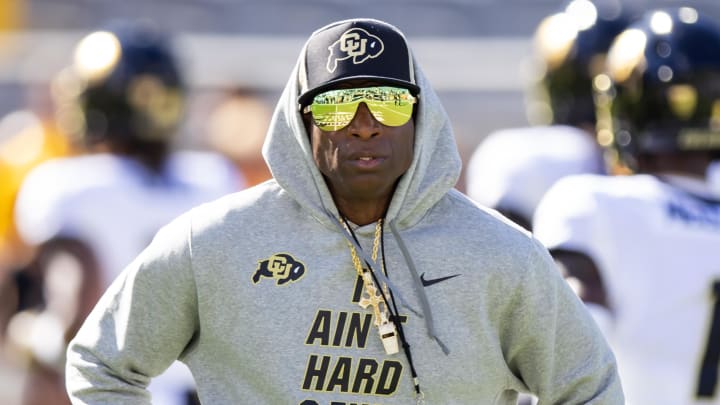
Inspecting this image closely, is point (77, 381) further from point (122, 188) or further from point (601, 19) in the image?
point (601, 19)

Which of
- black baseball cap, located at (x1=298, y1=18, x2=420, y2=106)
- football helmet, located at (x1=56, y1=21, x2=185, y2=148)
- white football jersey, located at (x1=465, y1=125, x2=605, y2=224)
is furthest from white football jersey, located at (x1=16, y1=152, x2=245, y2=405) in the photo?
black baseball cap, located at (x1=298, y1=18, x2=420, y2=106)

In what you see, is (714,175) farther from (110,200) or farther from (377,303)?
(110,200)

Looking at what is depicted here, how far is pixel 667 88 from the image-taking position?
17.0 feet

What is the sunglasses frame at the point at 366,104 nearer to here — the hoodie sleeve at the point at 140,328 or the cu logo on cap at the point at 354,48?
the cu logo on cap at the point at 354,48

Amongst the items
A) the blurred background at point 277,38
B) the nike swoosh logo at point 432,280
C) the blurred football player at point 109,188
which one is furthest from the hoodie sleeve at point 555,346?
the blurred background at point 277,38

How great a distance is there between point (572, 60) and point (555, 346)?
3.73m

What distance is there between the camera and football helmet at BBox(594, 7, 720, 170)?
5.10 metres

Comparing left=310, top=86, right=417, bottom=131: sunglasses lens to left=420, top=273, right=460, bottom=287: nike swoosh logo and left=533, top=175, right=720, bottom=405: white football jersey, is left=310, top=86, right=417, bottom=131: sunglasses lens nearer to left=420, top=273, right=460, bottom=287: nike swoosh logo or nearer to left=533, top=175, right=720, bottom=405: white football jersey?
left=420, top=273, right=460, bottom=287: nike swoosh logo

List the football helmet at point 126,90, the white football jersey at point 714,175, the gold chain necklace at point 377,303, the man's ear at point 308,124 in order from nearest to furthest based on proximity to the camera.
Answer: the gold chain necklace at point 377,303 < the man's ear at point 308,124 < the white football jersey at point 714,175 < the football helmet at point 126,90

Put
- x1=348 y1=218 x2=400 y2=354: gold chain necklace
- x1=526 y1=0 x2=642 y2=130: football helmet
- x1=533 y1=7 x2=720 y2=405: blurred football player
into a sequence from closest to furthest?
x1=348 y1=218 x2=400 y2=354: gold chain necklace → x1=533 y1=7 x2=720 y2=405: blurred football player → x1=526 y1=0 x2=642 y2=130: football helmet

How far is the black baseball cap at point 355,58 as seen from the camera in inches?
134

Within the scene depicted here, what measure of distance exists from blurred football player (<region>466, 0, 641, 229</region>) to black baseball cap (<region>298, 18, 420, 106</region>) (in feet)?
8.52

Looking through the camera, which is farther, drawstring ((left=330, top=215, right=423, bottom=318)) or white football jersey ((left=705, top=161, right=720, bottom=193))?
white football jersey ((left=705, top=161, right=720, bottom=193))

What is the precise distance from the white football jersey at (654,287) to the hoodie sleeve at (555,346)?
1.15 m
